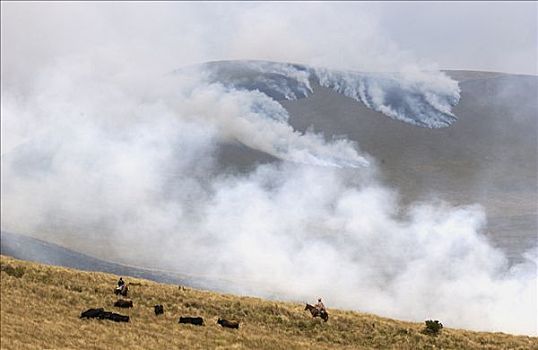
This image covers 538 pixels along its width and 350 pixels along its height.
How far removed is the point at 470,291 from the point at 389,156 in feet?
111

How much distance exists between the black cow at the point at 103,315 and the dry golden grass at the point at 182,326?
567 millimetres

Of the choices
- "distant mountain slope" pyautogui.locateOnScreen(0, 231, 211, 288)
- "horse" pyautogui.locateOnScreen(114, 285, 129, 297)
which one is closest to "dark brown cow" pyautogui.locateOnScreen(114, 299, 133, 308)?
"horse" pyautogui.locateOnScreen(114, 285, 129, 297)

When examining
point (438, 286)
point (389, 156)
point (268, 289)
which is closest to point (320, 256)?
point (268, 289)

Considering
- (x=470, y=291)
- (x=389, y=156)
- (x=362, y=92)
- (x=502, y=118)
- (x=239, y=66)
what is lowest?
(x=470, y=291)

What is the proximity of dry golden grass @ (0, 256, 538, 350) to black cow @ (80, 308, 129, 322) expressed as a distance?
567 mm

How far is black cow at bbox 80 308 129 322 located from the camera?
90.5 feet

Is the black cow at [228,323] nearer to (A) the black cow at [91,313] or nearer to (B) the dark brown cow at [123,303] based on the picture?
(B) the dark brown cow at [123,303]

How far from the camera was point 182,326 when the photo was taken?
27.3 meters

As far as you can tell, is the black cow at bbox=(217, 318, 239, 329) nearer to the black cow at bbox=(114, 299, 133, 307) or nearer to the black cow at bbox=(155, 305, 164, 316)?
the black cow at bbox=(155, 305, 164, 316)

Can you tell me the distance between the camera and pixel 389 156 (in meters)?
85.8

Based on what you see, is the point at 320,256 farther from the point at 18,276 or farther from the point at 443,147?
the point at 18,276

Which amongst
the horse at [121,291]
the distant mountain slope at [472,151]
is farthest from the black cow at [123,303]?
the distant mountain slope at [472,151]

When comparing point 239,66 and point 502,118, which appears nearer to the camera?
point 502,118

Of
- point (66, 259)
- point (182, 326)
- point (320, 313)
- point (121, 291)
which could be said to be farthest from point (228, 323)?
point (66, 259)
